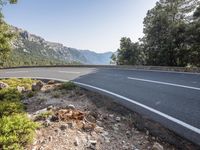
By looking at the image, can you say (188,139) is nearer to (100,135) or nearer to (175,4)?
(100,135)

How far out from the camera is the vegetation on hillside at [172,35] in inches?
953

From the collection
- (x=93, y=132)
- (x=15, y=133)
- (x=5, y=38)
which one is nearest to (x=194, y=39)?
(x=5, y=38)

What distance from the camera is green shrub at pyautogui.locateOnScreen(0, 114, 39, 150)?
365 cm

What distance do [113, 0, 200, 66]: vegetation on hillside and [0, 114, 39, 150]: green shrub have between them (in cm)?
2257

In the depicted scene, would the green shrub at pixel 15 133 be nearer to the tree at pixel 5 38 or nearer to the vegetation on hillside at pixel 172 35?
the tree at pixel 5 38

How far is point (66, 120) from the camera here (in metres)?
5.15

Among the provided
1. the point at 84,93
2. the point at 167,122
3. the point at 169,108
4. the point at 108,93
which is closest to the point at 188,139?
the point at 167,122

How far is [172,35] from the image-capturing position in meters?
25.4

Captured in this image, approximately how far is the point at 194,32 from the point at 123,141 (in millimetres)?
21709

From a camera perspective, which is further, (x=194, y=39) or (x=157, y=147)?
(x=194, y=39)

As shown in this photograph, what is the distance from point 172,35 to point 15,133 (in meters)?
24.6

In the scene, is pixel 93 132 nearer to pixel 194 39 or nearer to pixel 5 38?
pixel 5 38

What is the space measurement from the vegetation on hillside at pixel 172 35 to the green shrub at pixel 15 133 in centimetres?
2257

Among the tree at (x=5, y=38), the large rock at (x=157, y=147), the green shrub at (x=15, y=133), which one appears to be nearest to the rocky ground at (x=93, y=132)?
the large rock at (x=157, y=147)
